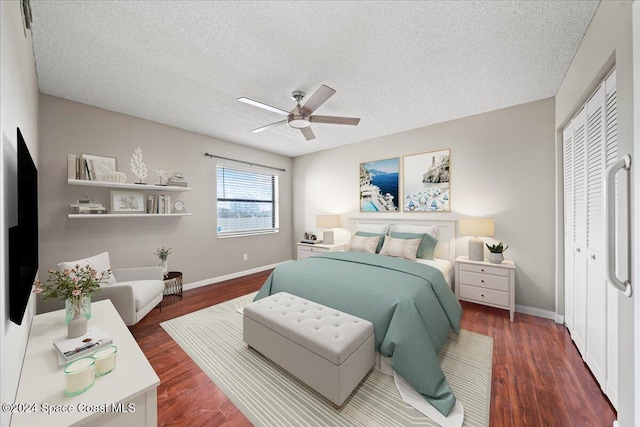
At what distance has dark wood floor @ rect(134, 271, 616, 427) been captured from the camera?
4.84 ft

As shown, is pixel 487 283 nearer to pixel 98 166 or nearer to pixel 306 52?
pixel 306 52

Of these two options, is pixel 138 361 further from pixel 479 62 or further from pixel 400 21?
pixel 479 62

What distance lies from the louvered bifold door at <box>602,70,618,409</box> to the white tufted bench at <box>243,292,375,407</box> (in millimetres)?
1494

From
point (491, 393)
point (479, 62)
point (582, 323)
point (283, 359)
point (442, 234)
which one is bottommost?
point (491, 393)

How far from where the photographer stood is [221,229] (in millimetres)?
4340

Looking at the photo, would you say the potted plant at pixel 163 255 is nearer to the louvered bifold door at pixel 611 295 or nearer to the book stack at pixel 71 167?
the book stack at pixel 71 167

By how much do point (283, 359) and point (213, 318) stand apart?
1.36 meters

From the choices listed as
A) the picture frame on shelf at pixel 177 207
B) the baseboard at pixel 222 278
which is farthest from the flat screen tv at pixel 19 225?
the baseboard at pixel 222 278

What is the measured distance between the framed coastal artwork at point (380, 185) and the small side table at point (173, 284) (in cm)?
314

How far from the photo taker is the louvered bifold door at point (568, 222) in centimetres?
233

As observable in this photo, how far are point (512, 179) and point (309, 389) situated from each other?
10.8 ft

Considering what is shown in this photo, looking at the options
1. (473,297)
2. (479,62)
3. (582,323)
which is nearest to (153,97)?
(479,62)

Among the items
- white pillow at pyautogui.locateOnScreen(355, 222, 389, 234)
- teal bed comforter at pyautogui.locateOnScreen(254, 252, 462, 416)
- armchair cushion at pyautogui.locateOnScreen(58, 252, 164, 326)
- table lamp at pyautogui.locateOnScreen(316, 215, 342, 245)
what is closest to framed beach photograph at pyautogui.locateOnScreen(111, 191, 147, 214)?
armchair cushion at pyautogui.locateOnScreen(58, 252, 164, 326)

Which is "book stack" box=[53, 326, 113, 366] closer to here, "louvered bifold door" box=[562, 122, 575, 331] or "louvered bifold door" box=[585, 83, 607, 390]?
"louvered bifold door" box=[585, 83, 607, 390]
